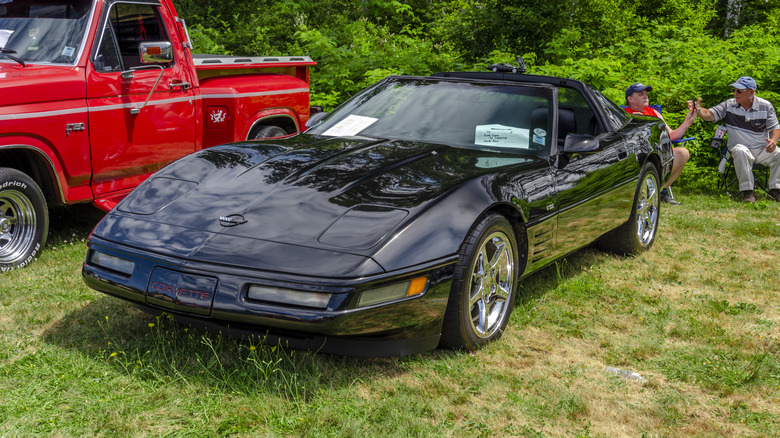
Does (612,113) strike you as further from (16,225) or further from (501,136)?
(16,225)

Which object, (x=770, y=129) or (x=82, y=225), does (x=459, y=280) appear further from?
(x=770, y=129)

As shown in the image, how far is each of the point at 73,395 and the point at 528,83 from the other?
343 centimetres

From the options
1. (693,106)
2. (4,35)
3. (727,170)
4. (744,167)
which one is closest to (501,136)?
(4,35)

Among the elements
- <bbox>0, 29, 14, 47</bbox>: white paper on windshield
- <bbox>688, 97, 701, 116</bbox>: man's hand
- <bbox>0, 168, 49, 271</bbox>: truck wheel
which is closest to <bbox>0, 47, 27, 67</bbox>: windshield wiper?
<bbox>0, 29, 14, 47</bbox>: white paper on windshield

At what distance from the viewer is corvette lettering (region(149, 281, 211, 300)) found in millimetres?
3457

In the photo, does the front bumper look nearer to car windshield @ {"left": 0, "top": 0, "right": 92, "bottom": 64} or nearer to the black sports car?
the black sports car

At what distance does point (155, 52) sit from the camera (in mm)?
6031

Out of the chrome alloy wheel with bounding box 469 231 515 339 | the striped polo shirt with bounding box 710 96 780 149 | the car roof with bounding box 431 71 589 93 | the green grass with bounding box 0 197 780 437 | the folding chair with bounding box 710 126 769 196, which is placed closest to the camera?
the green grass with bounding box 0 197 780 437

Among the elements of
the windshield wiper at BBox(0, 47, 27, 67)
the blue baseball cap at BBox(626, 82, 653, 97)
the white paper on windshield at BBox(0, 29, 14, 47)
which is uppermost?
the white paper on windshield at BBox(0, 29, 14, 47)

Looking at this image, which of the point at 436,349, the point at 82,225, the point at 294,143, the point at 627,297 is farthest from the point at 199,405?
the point at 82,225

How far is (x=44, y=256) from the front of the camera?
5883 mm

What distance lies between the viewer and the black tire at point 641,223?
620 cm

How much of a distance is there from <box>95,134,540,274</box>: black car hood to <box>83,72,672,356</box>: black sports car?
1cm

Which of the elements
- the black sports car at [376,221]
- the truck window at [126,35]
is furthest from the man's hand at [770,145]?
the truck window at [126,35]
